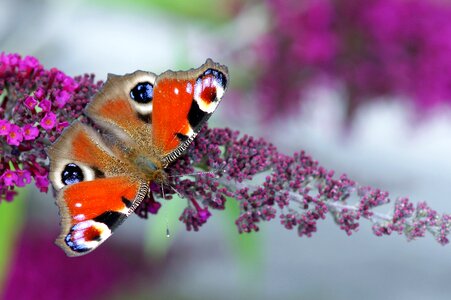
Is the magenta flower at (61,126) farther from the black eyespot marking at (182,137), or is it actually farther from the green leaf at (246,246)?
the green leaf at (246,246)

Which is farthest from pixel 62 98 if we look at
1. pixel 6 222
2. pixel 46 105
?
pixel 6 222

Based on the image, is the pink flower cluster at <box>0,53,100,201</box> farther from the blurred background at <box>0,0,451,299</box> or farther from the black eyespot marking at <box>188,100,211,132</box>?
the blurred background at <box>0,0,451,299</box>

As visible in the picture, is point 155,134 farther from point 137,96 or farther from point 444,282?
point 444,282

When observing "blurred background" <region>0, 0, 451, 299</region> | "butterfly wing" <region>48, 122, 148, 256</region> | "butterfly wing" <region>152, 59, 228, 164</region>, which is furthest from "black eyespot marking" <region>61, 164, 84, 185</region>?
"blurred background" <region>0, 0, 451, 299</region>

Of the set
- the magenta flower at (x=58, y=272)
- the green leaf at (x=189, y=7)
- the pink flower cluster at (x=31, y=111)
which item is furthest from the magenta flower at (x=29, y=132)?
the magenta flower at (x=58, y=272)

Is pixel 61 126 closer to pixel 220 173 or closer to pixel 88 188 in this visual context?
pixel 88 188

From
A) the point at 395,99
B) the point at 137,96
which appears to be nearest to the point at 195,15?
the point at 395,99
